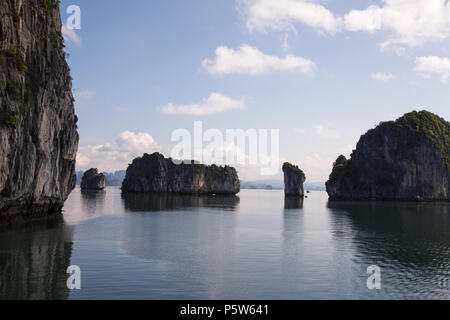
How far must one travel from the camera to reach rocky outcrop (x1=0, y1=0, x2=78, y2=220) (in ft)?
134

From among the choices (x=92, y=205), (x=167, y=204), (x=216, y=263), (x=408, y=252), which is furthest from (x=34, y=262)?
(x=167, y=204)

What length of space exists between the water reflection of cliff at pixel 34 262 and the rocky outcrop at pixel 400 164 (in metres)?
155

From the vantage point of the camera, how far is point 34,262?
3052 cm

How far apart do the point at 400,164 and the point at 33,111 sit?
162m

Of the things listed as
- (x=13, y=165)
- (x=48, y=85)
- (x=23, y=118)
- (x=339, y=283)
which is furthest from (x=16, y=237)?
(x=339, y=283)

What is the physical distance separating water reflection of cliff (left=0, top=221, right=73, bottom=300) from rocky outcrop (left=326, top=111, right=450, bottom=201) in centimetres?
15490

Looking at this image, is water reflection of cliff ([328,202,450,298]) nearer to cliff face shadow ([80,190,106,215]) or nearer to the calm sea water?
the calm sea water

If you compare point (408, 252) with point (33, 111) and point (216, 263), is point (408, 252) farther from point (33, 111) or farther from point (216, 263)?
point (33, 111)

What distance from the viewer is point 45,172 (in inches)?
2138

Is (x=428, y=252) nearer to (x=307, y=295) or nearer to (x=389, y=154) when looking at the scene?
(x=307, y=295)

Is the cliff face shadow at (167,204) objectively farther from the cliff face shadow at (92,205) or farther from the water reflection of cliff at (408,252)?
the water reflection of cliff at (408,252)

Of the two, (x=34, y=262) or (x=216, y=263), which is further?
(x=216, y=263)

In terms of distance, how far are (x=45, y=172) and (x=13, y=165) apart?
11.5 meters

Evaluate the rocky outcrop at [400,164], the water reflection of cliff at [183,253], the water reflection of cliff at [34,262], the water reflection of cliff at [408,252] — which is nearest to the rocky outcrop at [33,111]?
the water reflection of cliff at [34,262]
